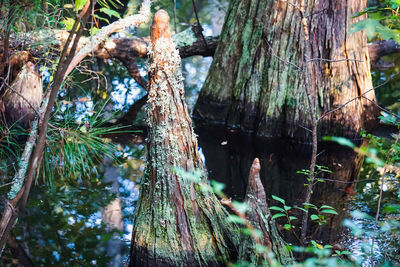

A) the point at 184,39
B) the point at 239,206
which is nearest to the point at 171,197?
the point at 239,206

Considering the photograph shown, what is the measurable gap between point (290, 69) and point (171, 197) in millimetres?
2734

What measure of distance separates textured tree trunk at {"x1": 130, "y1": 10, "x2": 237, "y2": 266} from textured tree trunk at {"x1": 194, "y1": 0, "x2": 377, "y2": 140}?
7.58 ft

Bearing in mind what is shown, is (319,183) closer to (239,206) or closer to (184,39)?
(239,206)

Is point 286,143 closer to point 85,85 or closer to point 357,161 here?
point 357,161

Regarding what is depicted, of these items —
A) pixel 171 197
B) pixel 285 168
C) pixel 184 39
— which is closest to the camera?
pixel 171 197

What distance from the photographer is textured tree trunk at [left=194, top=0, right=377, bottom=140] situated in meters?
4.54

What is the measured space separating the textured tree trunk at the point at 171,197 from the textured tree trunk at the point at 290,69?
231 cm

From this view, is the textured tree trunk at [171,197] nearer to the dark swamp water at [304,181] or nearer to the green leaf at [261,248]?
the green leaf at [261,248]

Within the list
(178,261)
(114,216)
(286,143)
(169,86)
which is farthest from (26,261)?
(286,143)

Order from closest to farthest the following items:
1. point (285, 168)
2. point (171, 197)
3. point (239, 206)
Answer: point (239, 206), point (171, 197), point (285, 168)

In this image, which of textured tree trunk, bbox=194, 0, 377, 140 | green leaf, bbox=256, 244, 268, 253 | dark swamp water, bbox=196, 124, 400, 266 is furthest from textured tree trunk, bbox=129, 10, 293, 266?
textured tree trunk, bbox=194, 0, 377, 140

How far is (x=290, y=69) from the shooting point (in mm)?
4660

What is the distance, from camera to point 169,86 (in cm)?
240

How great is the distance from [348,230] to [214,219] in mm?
1083
